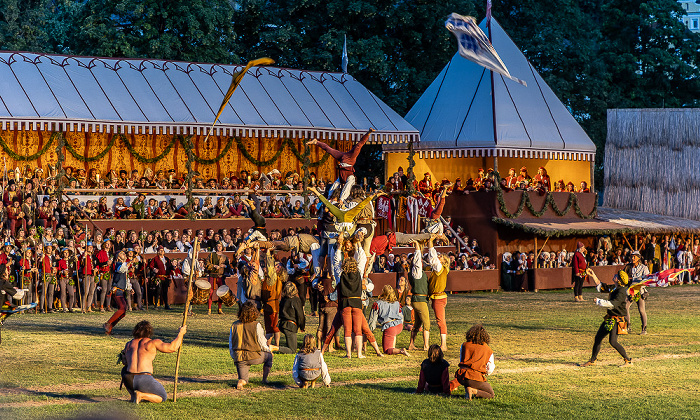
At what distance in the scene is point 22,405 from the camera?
1090 centimetres

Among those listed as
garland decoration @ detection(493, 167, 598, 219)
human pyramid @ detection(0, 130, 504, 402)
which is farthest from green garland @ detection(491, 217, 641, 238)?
human pyramid @ detection(0, 130, 504, 402)

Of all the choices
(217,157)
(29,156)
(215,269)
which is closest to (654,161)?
(217,157)

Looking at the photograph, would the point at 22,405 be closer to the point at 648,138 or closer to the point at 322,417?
the point at 322,417

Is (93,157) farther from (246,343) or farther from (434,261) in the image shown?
(246,343)

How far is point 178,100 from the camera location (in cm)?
2988

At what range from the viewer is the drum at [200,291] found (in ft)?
68.7

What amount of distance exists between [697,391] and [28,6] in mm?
32708

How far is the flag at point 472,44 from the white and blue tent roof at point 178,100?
29.1 ft

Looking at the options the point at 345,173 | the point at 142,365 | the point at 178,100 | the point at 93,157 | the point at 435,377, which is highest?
the point at 178,100

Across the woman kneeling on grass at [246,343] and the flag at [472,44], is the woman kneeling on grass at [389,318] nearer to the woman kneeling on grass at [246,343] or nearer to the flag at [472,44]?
the woman kneeling on grass at [246,343]

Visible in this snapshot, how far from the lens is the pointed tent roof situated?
108ft

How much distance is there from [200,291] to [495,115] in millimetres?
15168

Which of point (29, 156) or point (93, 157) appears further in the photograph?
point (93, 157)

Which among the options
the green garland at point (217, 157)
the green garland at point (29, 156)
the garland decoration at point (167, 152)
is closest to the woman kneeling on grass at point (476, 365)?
the garland decoration at point (167, 152)
